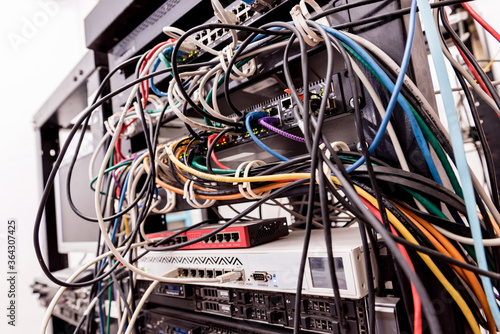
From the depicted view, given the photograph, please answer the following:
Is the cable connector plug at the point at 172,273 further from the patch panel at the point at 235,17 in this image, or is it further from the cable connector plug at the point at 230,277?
the patch panel at the point at 235,17

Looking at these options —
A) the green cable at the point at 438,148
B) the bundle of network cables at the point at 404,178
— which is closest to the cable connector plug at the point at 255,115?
the bundle of network cables at the point at 404,178

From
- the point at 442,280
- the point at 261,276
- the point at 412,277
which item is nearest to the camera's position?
the point at 412,277

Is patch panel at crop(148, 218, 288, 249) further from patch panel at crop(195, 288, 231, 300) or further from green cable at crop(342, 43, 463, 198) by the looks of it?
green cable at crop(342, 43, 463, 198)

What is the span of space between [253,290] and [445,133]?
34cm

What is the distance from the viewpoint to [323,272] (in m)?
0.35

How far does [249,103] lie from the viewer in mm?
726

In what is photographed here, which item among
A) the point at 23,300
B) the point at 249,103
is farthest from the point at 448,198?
the point at 23,300

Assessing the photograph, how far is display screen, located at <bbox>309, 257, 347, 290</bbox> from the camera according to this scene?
0.34 meters

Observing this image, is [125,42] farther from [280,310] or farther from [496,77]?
[496,77]

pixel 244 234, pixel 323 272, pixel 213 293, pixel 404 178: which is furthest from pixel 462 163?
pixel 213 293

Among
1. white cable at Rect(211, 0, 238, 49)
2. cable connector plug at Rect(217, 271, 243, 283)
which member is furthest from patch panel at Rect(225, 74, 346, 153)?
cable connector plug at Rect(217, 271, 243, 283)

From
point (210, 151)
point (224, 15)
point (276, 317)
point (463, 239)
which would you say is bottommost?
point (276, 317)

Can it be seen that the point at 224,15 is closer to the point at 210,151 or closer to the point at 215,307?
the point at 210,151

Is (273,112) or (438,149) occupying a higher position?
(273,112)
